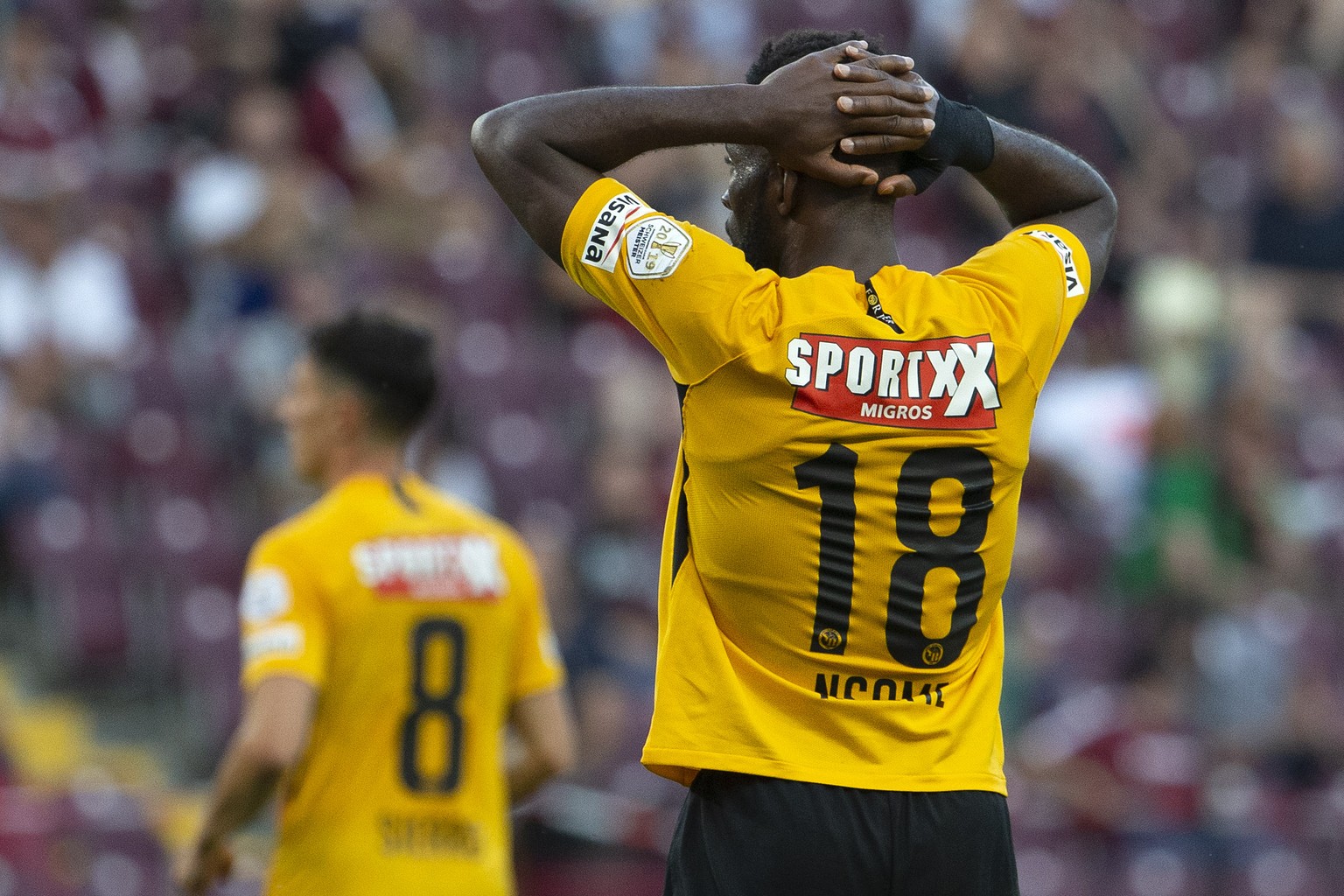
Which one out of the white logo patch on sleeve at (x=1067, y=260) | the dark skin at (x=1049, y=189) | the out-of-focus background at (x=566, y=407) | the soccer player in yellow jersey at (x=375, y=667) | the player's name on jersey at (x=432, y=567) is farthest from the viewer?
the out-of-focus background at (x=566, y=407)

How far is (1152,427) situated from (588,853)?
420 centimetres

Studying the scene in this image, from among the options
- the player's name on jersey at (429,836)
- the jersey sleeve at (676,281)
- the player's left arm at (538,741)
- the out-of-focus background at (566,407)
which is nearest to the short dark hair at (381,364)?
the player's left arm at (538,741)

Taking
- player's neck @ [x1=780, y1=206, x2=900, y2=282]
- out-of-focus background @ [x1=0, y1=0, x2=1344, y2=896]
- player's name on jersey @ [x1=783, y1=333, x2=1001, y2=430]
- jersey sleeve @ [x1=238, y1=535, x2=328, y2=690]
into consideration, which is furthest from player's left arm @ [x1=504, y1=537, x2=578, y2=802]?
out-of-focus background @ [x1=0, y1=0, x2=1344, y2=896]

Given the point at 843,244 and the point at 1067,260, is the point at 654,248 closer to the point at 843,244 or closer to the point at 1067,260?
the point at 843,244

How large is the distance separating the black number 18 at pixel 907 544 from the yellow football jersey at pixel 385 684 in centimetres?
162

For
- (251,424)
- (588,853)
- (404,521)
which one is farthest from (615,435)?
(404,521)

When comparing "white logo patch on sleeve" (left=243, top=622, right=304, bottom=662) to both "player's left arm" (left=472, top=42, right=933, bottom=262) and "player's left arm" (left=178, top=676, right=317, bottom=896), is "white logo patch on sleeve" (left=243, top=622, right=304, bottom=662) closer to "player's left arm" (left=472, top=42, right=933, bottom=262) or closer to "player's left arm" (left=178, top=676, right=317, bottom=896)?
"player's left arm" (left=178, top=676, right=317, bottom=896)

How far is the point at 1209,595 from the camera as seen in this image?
917 centimetres

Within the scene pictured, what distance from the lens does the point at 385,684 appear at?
4.25m

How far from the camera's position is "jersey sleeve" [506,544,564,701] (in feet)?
14.8

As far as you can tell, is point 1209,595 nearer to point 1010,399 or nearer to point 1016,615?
point 1016,615

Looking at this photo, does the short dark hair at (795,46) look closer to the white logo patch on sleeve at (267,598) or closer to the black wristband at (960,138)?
the black wristband at (960,138)

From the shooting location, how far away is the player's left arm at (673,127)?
2.87 metres

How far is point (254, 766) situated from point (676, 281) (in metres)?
1.76
